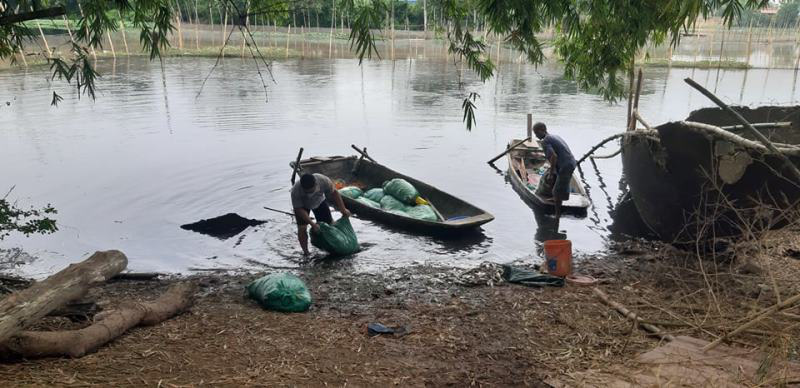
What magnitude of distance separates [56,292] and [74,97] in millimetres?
20865

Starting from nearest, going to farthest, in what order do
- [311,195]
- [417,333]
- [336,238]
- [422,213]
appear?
1. [417,333]
2. [311,195]
3. [336,238]
4. [422,213]

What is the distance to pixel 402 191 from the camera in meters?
10.4

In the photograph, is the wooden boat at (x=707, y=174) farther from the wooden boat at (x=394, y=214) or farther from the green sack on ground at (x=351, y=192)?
the green sack on ground at (x=351, y=192)

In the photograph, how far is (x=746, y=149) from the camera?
23.3ft

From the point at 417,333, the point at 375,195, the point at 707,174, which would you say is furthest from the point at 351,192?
the point at 707,174

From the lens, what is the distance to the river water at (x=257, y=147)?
936 cm

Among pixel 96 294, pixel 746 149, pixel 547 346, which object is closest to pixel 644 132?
pixel 746 149

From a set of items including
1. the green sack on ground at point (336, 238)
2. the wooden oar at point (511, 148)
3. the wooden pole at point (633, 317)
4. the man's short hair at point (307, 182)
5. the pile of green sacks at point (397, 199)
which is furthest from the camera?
the wooden oar at point (511, 148)

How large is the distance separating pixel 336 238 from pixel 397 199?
2164 mm

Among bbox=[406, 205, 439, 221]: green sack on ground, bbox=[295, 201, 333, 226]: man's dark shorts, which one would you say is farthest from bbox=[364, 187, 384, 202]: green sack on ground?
bbox=[295, 201, 333, 226]: man's dark shorts

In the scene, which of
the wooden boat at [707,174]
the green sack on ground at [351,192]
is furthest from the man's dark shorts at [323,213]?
the wooden boat at [707,174]

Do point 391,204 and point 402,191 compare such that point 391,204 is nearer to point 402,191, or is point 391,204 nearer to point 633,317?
point 402,191

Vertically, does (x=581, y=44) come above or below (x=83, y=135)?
above

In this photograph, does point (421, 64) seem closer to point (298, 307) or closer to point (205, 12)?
point (205, 12)
